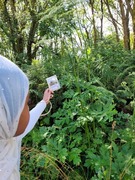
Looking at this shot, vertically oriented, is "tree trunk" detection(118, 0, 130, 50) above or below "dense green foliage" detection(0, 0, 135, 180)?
above

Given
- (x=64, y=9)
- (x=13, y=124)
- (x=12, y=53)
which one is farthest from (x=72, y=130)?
(x=12, y=53)

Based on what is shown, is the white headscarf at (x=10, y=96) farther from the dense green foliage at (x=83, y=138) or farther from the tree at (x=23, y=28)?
the tree at (x=23, y=28)

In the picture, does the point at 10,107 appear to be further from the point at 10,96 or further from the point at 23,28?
the point at 23,28

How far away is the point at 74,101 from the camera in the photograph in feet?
9.00

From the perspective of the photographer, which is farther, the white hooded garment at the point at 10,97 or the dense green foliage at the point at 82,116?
the dense green foliage at the point at 82,116

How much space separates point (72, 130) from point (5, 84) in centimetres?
148

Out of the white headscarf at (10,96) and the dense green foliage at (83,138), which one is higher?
the white headscarf at (10,96)

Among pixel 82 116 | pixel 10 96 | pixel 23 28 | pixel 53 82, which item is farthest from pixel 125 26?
pixel 10 96

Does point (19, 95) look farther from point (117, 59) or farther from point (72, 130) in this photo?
point (117, 59)

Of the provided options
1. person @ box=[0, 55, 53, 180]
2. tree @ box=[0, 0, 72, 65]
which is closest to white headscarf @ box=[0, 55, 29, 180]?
person @ box=[0, 55, 53, 180]

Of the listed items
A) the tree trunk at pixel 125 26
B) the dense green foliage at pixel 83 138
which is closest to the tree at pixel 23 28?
the tree trunk at pixel 125 26

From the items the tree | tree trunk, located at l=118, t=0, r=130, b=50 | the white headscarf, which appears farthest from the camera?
tree trunk, located at l=118, t=0, r=130, b=50

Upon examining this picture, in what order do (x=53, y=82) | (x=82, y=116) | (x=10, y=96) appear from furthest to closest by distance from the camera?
(x=82, y=116)
(x=53, y=82)
(x=10, y=96)

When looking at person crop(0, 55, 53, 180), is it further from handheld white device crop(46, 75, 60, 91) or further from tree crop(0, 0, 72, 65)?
tree crop(0, 0, 72, 65)
